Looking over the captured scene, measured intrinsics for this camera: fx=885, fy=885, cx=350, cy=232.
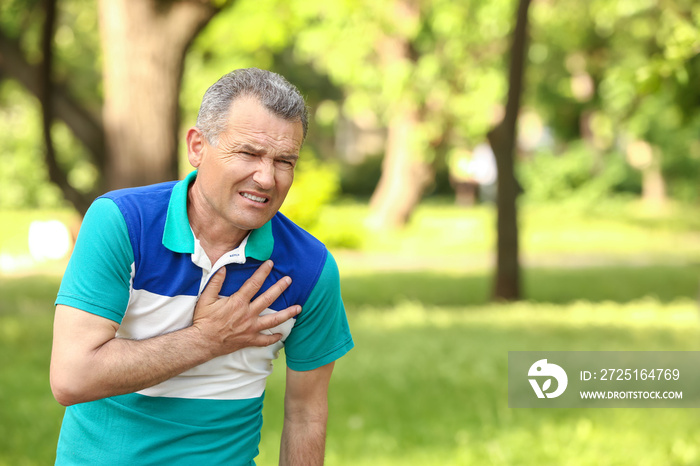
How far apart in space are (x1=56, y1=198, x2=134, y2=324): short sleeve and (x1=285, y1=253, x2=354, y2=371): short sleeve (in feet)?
1.98

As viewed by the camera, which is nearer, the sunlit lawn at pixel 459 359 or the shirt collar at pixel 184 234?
the shirt collar at pixel 184 234

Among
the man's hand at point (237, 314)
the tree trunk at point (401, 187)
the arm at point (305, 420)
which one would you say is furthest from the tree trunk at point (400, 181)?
the man's hand at point (237, 314)

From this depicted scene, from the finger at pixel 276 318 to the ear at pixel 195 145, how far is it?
0.53 meters

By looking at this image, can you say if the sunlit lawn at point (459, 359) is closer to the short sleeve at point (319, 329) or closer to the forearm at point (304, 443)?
the forearm at point (304, 443)

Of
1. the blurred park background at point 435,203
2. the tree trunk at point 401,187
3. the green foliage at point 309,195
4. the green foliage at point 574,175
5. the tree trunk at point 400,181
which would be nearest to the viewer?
the blurred park background at point 435,203

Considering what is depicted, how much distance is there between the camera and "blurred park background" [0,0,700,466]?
6980mm

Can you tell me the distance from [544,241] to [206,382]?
72.2 feet

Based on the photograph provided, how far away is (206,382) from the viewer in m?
2.77

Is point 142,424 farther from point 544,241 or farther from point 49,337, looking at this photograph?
point 544,241

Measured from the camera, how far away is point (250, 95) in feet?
8.50

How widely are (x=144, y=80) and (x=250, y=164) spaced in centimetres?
686

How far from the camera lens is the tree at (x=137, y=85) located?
9.01 metres

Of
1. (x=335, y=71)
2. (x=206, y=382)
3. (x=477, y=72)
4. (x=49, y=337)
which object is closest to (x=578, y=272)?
(x=477, y=72)

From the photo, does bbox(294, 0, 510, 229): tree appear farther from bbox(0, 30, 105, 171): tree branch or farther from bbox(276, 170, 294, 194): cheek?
bbox(276, 170, 294, 194): cheek
